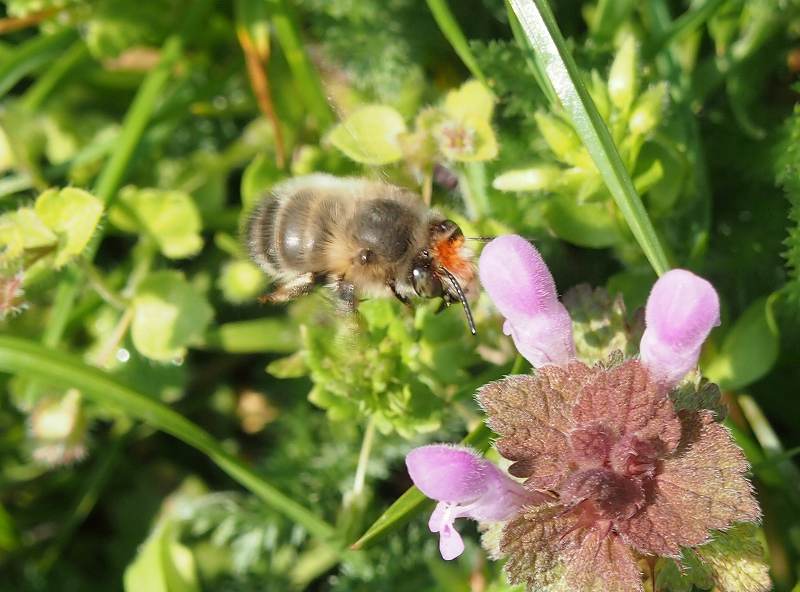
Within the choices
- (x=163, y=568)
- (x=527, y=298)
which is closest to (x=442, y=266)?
(x=527, y=298)

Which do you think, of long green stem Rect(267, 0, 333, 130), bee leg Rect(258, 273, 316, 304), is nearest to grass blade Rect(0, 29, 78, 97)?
long green stem Rect(267, 0, 333, 130)

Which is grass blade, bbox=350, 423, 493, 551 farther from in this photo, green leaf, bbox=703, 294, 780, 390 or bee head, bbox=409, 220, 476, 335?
green leaf, bbox=703, 294, 780, 390

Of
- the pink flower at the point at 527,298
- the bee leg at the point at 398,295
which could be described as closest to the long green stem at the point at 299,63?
the bee leg at the point at 398,295

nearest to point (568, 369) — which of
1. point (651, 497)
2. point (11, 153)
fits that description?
point (651, 497)

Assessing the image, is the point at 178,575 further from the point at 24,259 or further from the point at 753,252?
the point at 753,252

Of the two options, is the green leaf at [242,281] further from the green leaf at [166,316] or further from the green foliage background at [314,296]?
the green leaf at [166,316]
